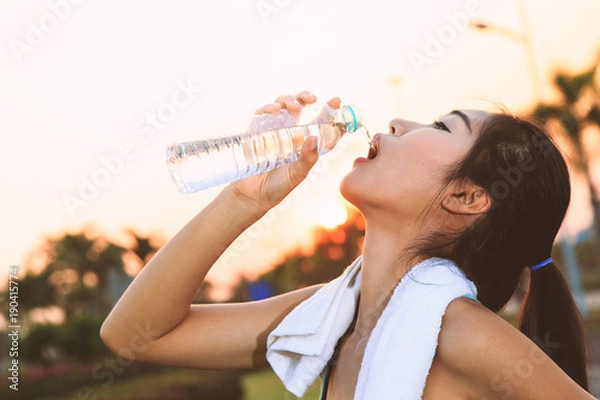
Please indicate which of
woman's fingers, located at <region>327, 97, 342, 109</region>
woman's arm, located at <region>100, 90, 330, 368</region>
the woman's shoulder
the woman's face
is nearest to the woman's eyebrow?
the woman's face

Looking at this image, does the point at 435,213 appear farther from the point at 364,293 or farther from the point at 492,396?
the point at 492,396

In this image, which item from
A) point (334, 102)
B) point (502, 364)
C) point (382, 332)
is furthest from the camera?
point (334, 102)

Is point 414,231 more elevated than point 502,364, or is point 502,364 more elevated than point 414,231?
point 414,231

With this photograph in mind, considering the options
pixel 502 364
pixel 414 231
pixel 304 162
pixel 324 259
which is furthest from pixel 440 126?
pixel 324 259

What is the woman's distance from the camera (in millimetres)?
2393

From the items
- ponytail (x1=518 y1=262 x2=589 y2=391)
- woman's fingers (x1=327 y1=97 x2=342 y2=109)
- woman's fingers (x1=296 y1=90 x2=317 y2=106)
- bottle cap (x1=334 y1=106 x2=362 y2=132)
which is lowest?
ponytail (x1=518 y1=262 x2=589 y2=391)

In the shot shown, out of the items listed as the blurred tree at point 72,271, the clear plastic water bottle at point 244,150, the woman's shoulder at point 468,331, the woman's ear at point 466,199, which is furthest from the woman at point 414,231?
the blurred tree at point 72,271

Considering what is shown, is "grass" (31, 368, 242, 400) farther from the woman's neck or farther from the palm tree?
the palm tree

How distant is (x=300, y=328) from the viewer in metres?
2.46

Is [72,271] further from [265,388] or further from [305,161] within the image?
[305,161]

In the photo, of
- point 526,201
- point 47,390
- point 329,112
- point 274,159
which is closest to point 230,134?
point 274,159

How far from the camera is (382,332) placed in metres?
2.15

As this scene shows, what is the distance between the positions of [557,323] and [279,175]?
1.02 m

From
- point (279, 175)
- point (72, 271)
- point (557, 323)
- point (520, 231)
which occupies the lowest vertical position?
point (72, 271)
